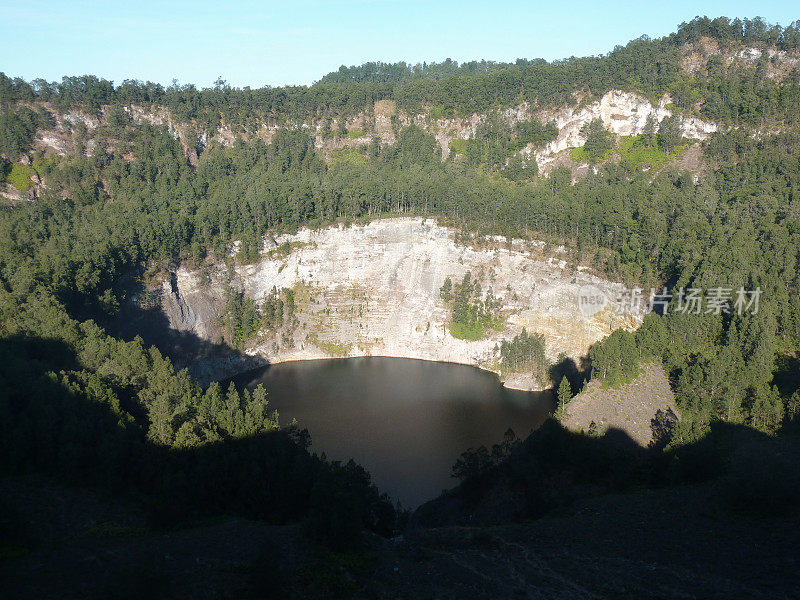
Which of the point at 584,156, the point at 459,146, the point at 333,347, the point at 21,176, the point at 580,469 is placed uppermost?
the point at 459,146

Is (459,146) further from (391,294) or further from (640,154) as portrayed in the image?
(391,294)

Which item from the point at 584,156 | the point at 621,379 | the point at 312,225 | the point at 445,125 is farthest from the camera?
the point at 445,125

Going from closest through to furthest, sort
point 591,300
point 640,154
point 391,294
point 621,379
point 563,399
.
Answer: point 621,379, point 563,399, point 591,300, point 391,294, point 640,154

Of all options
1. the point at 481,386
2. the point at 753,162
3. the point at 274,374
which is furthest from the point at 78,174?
the point at 753,162

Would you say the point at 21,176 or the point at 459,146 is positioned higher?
the point at 459,146

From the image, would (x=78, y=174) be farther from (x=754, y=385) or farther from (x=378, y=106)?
(x=754, y=385)

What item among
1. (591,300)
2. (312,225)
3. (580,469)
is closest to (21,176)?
(312,225)
